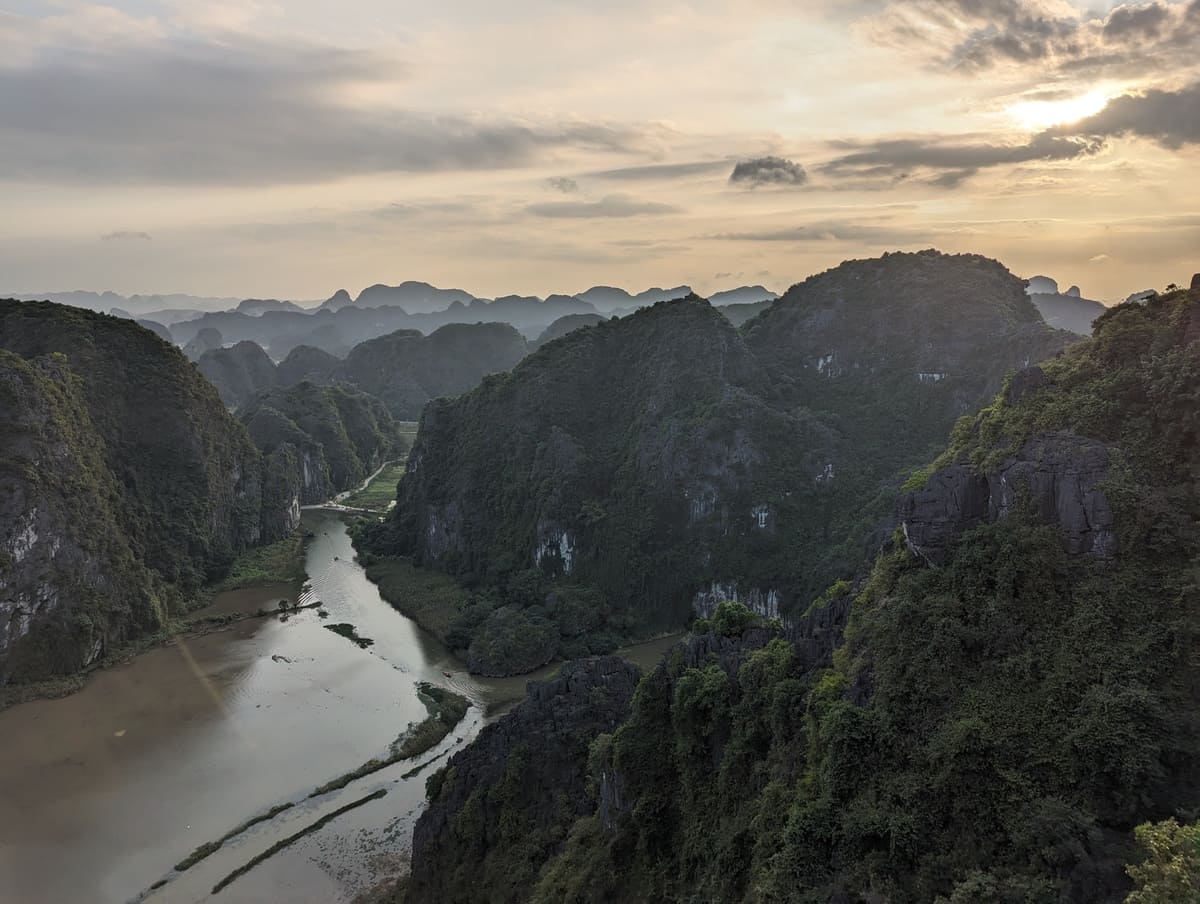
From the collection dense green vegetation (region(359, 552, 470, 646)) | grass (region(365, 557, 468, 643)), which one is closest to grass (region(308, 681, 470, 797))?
dense green vegetation (region(359, 552, 470, 646))

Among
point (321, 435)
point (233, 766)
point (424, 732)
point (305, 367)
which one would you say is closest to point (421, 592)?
point (424, 732)

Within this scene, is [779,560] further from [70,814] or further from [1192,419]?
[70,814]

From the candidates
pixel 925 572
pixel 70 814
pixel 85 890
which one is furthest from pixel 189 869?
pixel 925 572

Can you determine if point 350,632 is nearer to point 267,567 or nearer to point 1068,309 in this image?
point 267,567

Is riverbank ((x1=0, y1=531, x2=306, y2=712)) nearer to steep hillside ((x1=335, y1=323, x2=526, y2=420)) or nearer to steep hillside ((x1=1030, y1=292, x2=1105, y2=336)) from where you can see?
steep hillside ((x1=335, y1=323, x2=526, y2=420))

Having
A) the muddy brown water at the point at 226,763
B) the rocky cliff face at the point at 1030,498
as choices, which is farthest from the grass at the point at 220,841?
the rocky cliff face at the point at 1030,498

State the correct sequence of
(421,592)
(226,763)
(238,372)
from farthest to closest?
(238,372) < (421,592) < (226,763)

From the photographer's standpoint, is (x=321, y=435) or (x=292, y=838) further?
(x=321, y=435)
